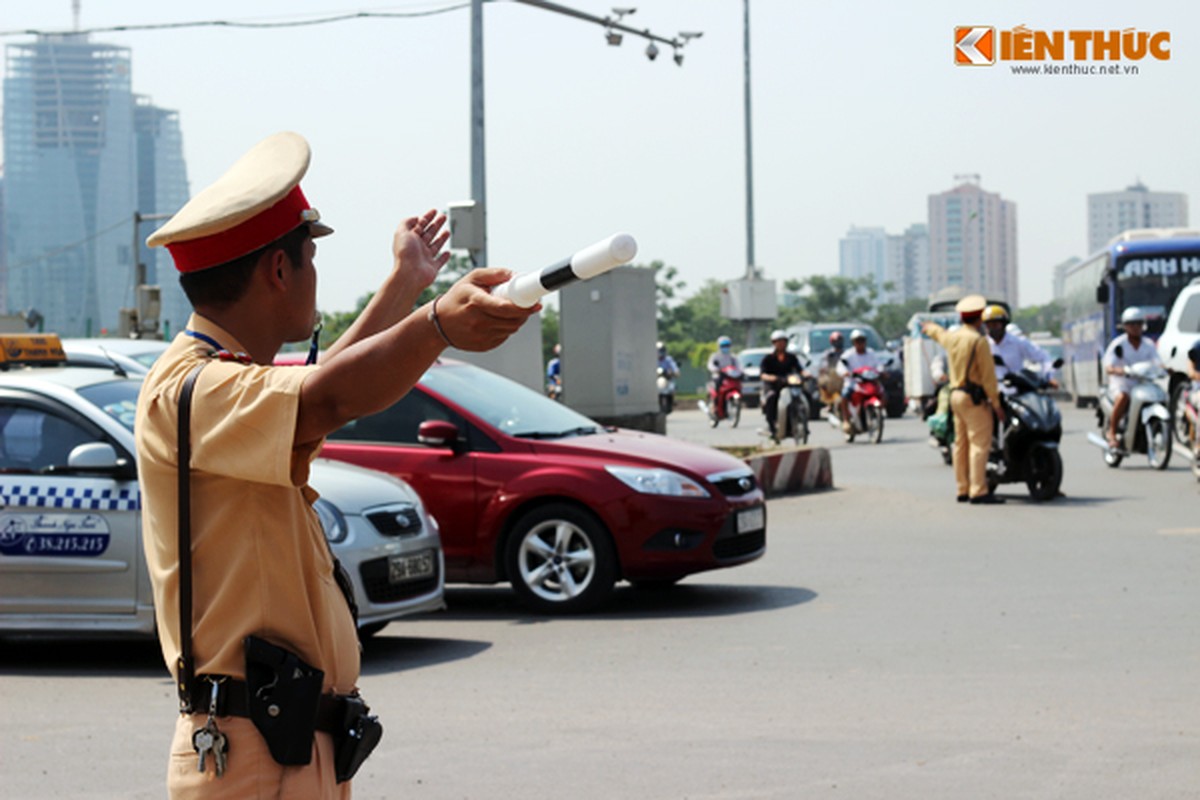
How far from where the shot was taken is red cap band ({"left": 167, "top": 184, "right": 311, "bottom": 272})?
2748 mm

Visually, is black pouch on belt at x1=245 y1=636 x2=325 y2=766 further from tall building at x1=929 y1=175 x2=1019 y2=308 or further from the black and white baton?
tall building at x1=929 y1=175 x2=1019 y2=308

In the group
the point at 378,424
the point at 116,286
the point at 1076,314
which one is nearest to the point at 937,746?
the point at 378,424

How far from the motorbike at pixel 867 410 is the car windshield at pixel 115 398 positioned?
19.3 metres

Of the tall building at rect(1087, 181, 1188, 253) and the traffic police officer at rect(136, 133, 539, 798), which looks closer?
the traffic police officer at rect(136, 133, 539, 798)

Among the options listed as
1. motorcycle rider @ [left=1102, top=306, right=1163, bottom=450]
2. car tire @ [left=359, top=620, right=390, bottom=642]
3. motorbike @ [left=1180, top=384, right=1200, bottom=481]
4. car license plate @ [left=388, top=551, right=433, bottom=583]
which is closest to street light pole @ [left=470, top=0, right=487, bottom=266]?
motorcycle rider @ [left=1102, top=306, right=1163, bottom=450]

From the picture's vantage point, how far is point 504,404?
11188 millimetres

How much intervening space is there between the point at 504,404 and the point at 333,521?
240 cm

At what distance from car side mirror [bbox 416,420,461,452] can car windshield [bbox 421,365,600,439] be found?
22cm

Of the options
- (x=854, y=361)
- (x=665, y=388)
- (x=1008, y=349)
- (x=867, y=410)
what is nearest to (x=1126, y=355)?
(x=1008, y=349)

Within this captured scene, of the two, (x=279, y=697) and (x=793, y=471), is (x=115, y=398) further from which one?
(x=793, y=471)

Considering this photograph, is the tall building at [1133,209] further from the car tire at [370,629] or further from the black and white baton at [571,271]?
the black and white baton at [571,271]

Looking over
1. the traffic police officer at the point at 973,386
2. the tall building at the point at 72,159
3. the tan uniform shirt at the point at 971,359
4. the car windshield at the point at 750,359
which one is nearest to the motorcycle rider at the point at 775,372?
the traffic police officer at the point at 973,386

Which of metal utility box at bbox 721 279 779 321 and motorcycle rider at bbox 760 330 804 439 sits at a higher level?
metal utility box at bbox 721 279 779 321

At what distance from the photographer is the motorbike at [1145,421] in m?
19.9
